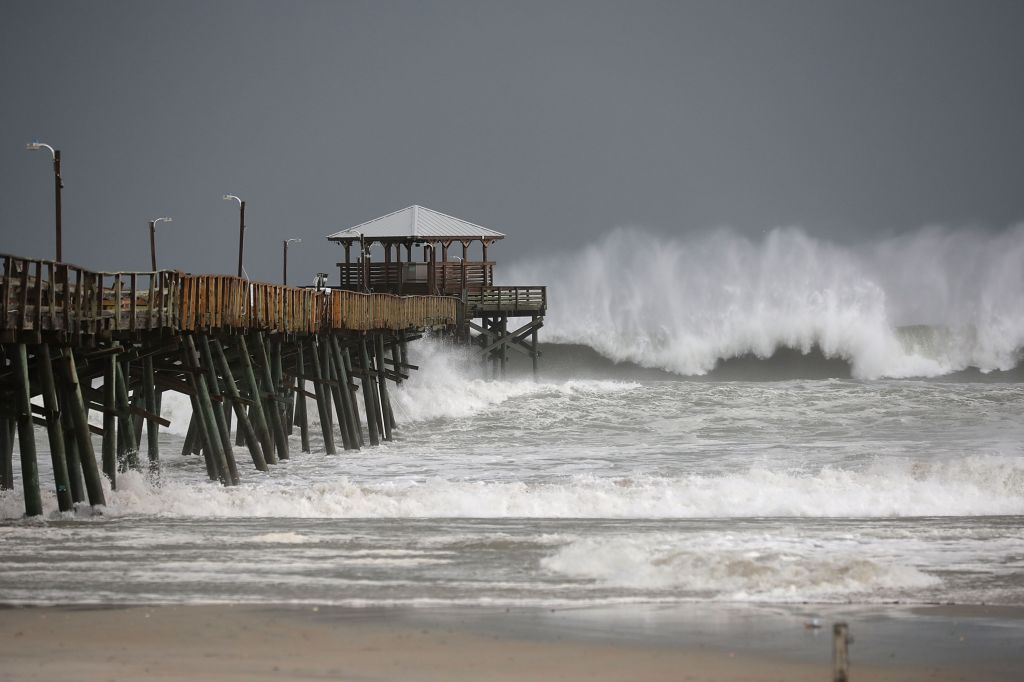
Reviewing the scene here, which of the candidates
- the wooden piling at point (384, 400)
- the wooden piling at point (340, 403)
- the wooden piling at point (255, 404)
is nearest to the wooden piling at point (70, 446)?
the wooden piling at point (255, 404)

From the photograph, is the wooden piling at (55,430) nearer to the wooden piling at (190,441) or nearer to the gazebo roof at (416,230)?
the wooden piling at (190,441)

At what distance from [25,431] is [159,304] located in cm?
387

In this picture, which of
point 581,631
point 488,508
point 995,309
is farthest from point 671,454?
point 995,309

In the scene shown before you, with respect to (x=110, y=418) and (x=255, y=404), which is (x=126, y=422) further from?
(x=255, y=404)

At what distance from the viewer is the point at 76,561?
Result: 43.7 ft

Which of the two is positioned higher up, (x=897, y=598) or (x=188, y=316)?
(x=188, y=316)

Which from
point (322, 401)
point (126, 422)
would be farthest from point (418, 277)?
point (126, 422)

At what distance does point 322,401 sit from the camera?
30.0m

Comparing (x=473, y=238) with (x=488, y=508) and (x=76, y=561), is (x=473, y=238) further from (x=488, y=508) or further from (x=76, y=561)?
(x=76, y=561)

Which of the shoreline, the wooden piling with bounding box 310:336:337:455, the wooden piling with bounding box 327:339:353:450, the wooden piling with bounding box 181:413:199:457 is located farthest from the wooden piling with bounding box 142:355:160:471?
the shoreline

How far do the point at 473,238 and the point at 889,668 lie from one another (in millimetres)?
47114

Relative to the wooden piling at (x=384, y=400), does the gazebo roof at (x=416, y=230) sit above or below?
above

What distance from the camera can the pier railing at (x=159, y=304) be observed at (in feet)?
53.9

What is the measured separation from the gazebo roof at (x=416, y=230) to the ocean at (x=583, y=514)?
11.7 m
